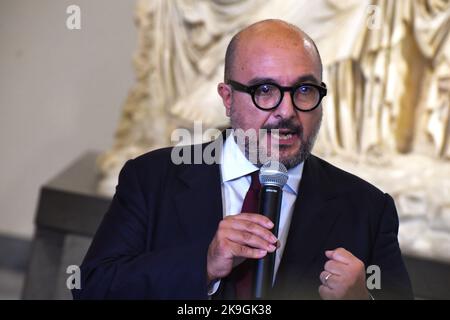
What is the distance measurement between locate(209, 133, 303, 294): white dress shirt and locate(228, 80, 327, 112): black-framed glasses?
0.18 meters

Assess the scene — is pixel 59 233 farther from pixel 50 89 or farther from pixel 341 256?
pixel 341 256

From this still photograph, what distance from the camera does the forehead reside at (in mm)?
1653

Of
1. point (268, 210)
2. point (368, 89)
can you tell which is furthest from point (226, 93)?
point (368, 89)

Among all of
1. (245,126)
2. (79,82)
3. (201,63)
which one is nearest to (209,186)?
(245,126)

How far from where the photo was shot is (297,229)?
5.83 feet

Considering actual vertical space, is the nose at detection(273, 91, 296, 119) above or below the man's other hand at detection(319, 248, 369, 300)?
above

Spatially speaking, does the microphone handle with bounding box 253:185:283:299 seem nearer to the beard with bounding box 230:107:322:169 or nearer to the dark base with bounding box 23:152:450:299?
the beard with bounding box 230:107:322:169

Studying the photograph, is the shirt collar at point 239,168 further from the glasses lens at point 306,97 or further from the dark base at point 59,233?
the dark base at point 59,233

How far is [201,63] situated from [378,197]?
2.82 m

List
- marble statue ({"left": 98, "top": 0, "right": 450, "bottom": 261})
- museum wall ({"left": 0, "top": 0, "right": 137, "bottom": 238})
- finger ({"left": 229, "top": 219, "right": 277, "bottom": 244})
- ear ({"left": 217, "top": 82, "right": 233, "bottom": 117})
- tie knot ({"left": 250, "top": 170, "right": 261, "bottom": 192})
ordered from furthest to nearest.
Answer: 1. museum wall ({"left": 0, "top": 0, "right": 137, "bottom": 238})
2. marble statue ({"left": 98, "top": 0, "right": 450, "bottom": 261})
3. ear ({"left": 217, "top": 82, "right": 233, "bottom": 117})
4. tie knot ({"left": 250, "top": 170, "right": 261, "bottom": 192})
5. finger ({"left": 229, "top": 219, "right": 277, "bottom": 244})

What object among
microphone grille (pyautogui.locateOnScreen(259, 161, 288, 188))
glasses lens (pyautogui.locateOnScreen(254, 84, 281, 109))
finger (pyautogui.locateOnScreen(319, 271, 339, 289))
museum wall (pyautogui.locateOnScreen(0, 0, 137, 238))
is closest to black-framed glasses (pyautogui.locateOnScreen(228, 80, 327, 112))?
glasses lens (pyautogui.locateOnScreen(254, 84, 281, 109))

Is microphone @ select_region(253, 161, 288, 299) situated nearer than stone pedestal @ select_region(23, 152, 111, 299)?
Yes

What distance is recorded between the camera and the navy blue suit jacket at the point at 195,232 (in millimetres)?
1618
